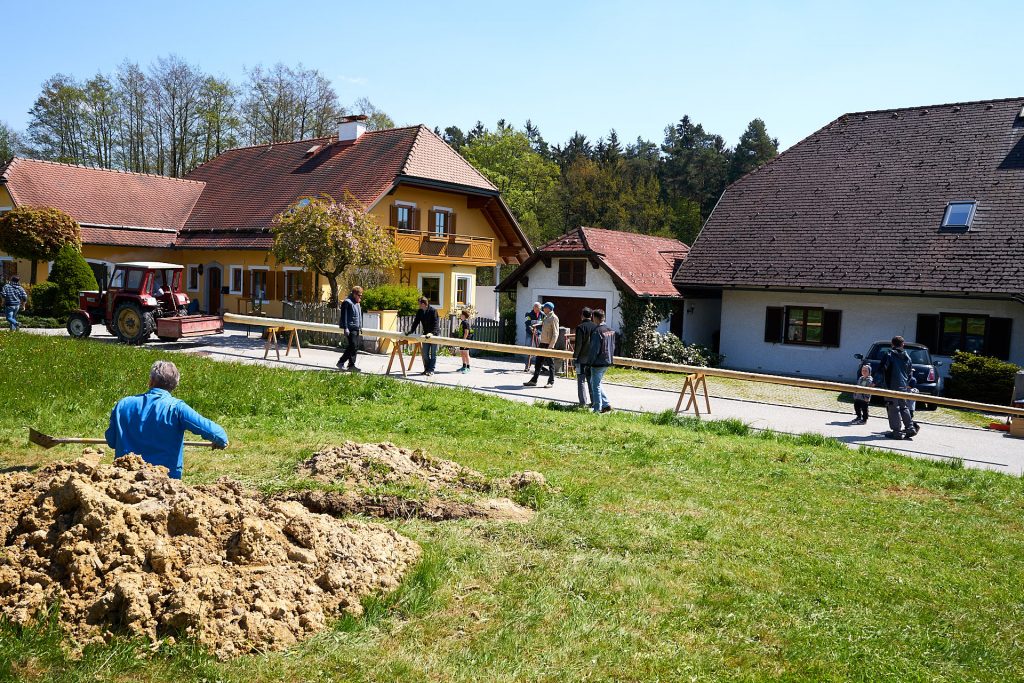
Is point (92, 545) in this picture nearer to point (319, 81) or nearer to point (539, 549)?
point (539, 549)

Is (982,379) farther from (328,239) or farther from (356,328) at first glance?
(328,239)

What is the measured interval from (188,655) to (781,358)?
2529 cm

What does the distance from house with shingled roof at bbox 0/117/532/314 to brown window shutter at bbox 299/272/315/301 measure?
4 centimetres

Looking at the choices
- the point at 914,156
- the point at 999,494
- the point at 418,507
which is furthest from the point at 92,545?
the point at 914,156

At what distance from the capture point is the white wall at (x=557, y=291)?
28.3 meters

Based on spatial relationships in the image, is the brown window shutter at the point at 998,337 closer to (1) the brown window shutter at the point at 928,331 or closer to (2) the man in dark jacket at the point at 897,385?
(1) the brown window shutter at the point at 928,331

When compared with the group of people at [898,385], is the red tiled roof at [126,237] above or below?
above

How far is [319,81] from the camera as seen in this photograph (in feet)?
196

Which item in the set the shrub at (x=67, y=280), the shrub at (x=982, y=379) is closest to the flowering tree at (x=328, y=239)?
the shrub at (x=67, y=280)

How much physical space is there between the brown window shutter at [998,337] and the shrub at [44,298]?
29.8m

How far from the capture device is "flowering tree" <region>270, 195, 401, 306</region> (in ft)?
84.6

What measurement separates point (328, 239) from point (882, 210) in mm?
17641

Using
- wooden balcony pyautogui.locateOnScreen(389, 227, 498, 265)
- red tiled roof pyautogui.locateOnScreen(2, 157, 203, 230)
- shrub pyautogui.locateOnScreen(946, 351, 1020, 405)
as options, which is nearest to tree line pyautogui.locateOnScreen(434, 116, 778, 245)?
wooden balcony pyautogui.locateOnScreen(389, 227, 498, 265)

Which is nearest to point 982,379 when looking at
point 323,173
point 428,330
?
point 428,330
